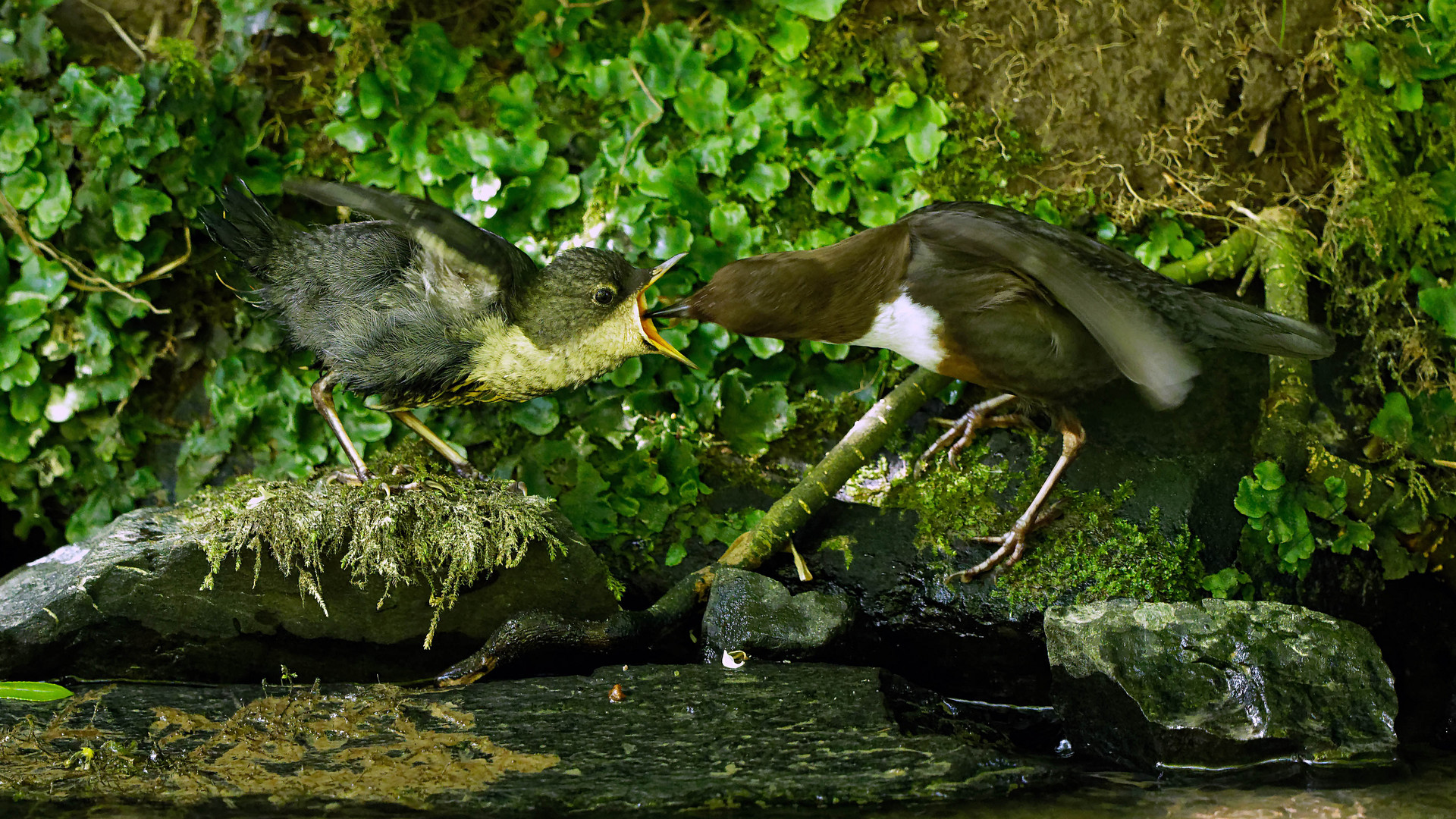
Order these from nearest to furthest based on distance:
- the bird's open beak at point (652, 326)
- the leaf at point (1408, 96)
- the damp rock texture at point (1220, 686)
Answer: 1. the damp rock texture at point (1220, 686)
2. the bird's open beak at point (652, 326)
3. the leaf at point (1408, 96)

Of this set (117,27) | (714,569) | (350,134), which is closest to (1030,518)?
(714,569)

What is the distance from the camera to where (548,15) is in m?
4.72

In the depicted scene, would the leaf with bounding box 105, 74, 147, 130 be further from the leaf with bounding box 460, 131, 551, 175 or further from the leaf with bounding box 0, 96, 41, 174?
the leaf with bounding box 460, 131, 551, 175

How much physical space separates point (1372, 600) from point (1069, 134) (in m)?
2.19

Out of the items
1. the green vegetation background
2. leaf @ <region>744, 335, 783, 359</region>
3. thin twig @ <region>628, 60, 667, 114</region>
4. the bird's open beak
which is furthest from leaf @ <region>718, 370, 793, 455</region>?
thin twig @ <region>628, 60, 667, 114</region>

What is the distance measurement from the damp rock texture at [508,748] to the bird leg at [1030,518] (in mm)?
747

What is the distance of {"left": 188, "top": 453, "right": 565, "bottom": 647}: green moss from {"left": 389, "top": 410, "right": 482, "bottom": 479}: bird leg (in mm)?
309

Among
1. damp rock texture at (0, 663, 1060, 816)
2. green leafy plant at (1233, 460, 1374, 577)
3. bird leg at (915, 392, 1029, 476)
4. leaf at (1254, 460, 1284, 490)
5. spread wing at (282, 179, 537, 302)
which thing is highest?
spread wing at (282, 179, 537, 302)

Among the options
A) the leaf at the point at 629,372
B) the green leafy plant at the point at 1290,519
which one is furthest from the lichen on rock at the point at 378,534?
the green leafy plant at the point at 1290,519

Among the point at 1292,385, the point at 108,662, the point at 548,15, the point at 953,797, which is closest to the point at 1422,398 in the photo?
the point at 1292,385

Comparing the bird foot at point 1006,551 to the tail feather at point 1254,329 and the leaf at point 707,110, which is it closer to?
the tail feather at point 1254,329

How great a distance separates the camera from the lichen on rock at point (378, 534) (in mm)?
3492

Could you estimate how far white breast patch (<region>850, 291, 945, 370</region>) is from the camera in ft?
11.7

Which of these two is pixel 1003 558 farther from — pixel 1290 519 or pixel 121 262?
pixel 121 262
